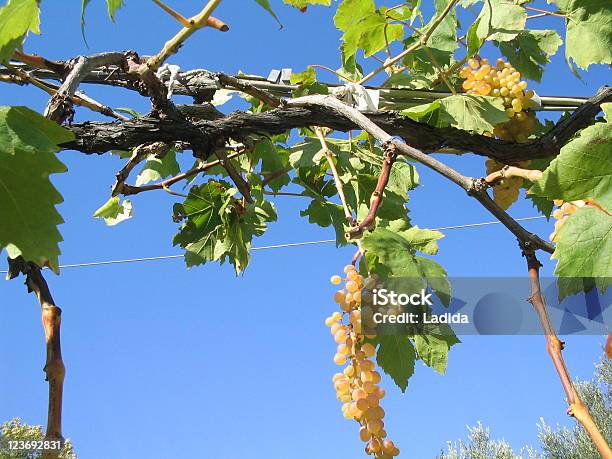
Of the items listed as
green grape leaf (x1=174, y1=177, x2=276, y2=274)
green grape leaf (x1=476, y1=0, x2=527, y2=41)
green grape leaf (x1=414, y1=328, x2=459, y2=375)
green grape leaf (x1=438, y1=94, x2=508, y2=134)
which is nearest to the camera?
green grape leaf (x1=414, y1=328, x2=459, y2=375)

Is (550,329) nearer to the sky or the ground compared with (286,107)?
nearer to the ground

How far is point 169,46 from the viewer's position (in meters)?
0.99

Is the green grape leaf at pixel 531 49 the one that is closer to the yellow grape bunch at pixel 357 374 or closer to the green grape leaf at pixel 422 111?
the green grape leaf at pixel 422 111

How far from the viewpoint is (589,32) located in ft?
5.20

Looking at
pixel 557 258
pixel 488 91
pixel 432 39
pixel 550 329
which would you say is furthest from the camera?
pixel 432 39

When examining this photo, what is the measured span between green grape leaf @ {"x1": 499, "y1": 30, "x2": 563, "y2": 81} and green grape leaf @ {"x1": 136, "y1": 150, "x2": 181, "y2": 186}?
101 centimetres

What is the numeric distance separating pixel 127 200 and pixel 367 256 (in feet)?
3.71

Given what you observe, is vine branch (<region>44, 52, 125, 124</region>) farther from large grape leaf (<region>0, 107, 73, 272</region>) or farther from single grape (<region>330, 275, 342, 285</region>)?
single grape (<region>330, 275, 342, 285</region>)

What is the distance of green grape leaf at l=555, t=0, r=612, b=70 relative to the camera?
1564 mm

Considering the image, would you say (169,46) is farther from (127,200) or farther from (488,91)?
(127,200)

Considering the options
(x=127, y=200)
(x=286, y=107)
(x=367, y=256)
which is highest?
(x=127, y=200)

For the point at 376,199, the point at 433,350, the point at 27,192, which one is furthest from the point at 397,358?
the point at 27,192

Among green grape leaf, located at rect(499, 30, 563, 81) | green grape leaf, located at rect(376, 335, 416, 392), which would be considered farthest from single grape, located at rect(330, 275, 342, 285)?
green grape leaf, located at rect(499, 30, 563, 81)

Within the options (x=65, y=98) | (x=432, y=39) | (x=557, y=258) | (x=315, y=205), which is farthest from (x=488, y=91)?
(x=65, y=98)
